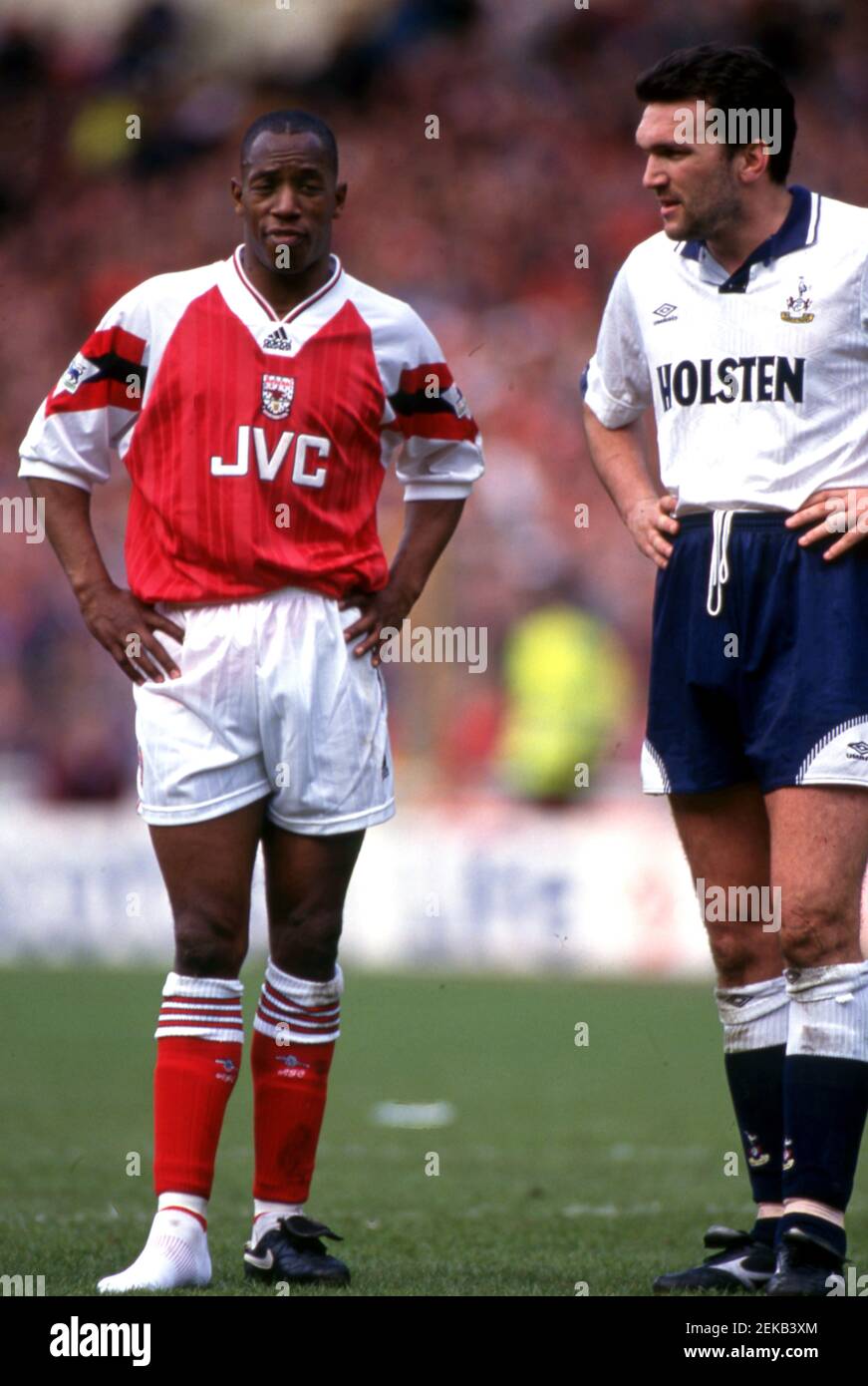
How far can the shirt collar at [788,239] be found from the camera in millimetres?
4281

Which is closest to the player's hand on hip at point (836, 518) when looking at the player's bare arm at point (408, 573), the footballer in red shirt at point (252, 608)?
the player's bare arm at point (408, 573)

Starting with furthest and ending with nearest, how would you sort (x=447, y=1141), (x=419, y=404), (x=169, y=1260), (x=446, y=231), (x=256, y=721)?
(x=446, y=231) → (x=447, y=1141) → (x=419, y=404) → (x=256, y=721) → (x=169, y=1260)

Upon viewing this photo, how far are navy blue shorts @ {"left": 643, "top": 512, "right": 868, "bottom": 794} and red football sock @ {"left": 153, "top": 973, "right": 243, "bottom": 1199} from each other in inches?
39.6

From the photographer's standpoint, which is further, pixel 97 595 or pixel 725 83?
pixel 97 595

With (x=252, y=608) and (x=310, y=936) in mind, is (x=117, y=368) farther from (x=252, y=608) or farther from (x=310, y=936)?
(x=310, y=936)

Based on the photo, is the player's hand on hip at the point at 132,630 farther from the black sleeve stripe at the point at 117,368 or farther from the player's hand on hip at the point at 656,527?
the player's hand on hip at the point at 656,527

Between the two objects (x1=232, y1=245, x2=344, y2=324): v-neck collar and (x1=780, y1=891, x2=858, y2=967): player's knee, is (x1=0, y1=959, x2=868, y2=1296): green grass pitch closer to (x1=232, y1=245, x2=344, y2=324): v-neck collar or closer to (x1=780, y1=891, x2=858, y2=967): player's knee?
(x1=780, y1=891, x2=858, y2=967): player's knee

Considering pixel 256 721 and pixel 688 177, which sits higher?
pixel 688 177

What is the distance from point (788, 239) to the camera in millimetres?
4289

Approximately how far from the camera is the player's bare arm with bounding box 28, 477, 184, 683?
4.38 m

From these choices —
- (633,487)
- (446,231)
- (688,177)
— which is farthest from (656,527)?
(446,231)

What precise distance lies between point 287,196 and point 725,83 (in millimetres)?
902

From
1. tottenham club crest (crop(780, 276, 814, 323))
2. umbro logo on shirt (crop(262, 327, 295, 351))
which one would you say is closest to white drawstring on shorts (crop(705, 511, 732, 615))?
tottenham club crest (crop(780, 276, 814, 323))
